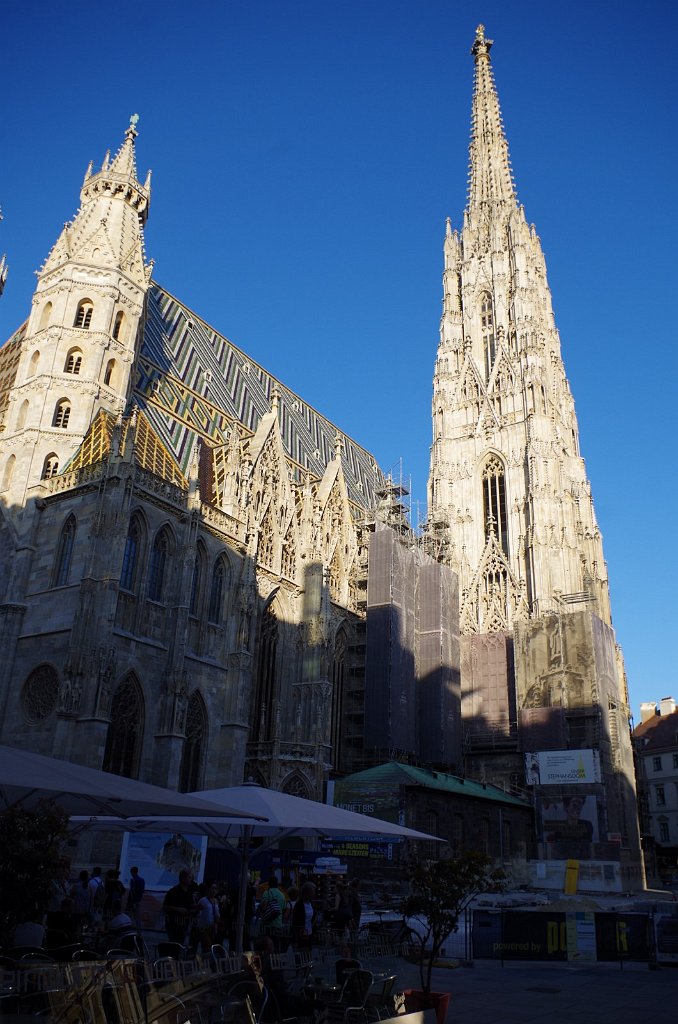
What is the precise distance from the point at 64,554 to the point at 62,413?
261 inches

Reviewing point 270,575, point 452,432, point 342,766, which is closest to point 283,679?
point 270,575

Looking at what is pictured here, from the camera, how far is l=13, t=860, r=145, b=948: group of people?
28.3 ft

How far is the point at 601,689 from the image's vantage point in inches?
1671

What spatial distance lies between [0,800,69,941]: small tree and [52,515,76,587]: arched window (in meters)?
20.0

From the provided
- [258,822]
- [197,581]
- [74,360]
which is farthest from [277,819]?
[74,360]

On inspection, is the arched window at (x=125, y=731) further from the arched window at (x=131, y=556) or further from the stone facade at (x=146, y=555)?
the arched window at (x=131, y=556)

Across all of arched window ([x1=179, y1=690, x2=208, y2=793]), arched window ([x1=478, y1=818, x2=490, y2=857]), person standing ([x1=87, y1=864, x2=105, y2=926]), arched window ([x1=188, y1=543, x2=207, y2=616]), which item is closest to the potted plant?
person standing ([x1=87, y1=864, x2=105, y2=926])

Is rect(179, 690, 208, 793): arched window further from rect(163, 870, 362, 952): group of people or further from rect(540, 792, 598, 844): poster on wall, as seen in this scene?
rect(540, 792, 598, 844): poster on wall

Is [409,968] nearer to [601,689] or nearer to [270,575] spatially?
[270,575]

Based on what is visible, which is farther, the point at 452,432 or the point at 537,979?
the point at 452,432

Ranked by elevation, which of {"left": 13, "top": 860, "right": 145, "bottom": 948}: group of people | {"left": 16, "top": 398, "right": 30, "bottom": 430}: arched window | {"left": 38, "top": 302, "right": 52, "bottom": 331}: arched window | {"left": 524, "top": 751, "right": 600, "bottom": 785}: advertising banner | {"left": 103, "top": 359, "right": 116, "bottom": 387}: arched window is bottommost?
{"left": 13, "top": 860, "right": 145, "bottom": 948}: group of people

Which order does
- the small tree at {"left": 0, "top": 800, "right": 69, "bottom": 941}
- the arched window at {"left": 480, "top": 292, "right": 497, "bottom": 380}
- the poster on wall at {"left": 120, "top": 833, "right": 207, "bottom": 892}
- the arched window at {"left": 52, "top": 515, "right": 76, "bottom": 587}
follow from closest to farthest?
the small tree at {"left": 0, "top": 800, "right": 69, "bottom": 941} < the poster on wall at {"left": 120, "top": 833, "right": 207, "bottom": 892} < the arched window at {"left": 52, "top": 515, "right": 76, "bottom": 587} < the arched window at {"left": 480, "top": 292, "right": 497, "bottom": 380}

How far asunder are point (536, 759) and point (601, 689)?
196 inches

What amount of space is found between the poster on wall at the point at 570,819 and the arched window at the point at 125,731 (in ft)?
77.6
